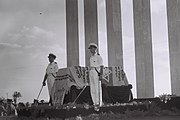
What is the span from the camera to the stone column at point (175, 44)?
1592cm

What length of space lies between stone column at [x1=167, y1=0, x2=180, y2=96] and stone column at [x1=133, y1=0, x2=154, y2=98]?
1.31 m

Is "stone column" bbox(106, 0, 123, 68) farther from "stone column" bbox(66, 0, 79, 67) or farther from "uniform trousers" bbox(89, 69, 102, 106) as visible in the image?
"uniform trousers" bbox(89, 69, 102, 106)

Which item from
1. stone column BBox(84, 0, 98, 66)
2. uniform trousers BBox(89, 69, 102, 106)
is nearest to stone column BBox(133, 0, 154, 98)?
stone column BBox(84, 0, 98, 66)

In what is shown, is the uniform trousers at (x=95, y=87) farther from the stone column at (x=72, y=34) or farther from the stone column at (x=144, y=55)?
the stone column at (x=72, y=34)

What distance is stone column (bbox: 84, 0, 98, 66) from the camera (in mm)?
19750

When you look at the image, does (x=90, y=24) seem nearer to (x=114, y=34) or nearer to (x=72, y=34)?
(x=72, y=34)

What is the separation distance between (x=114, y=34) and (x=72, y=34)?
280cm

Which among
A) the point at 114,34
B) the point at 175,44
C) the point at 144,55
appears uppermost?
the point at 114,34

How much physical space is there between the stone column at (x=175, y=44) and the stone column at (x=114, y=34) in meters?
3.22

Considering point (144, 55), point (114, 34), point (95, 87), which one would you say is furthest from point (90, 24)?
point (95, 87)

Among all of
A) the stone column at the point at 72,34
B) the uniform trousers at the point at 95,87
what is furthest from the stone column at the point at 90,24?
the uniform trousers at the point at 95,87

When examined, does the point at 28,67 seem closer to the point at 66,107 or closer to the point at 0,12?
the point at 0,12

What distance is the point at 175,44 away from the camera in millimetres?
16094

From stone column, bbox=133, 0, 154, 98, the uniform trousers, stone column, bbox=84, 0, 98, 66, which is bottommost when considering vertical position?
the uniform trousers
